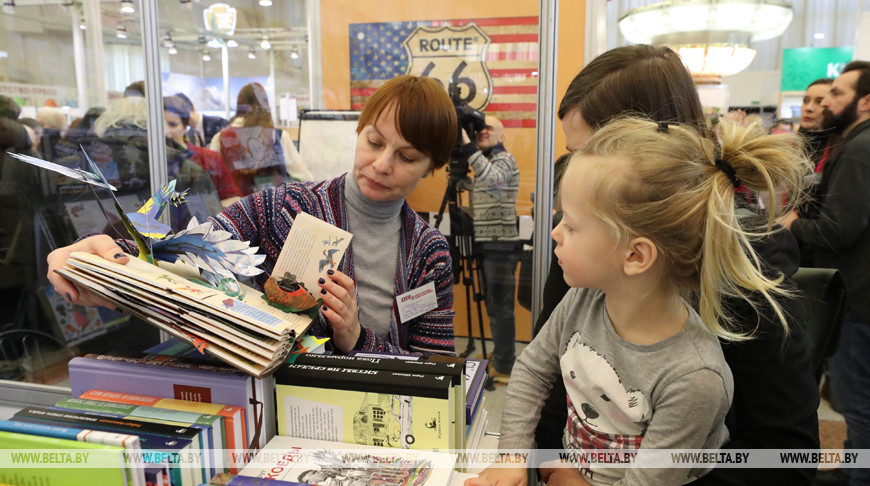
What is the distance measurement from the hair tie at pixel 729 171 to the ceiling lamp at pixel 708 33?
1.91 meters

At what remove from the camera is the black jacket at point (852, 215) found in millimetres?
2209

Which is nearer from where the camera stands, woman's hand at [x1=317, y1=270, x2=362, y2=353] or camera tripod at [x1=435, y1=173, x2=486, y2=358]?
woman's hand at [x1=317, y1=270, x2=362, y2=353]

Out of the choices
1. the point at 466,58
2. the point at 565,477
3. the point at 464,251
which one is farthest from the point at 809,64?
the point at 565,477

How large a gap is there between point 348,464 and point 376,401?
0.32 feet

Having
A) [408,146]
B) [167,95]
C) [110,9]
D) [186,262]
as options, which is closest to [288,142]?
[167,95]

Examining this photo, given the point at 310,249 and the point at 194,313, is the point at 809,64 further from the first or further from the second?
the point at 194,313

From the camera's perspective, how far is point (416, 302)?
4.62ft

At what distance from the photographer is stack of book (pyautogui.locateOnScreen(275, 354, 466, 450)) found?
2.80ft

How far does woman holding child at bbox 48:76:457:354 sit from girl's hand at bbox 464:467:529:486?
45 cm

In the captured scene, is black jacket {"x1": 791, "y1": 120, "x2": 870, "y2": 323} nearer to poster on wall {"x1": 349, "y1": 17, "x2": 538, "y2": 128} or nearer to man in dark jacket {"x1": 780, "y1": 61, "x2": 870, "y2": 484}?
man in dark jacket {"x1": 780, "y1": 61, "x2": 870, "y2": 484}

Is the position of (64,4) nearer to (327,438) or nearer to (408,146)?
(408,146)

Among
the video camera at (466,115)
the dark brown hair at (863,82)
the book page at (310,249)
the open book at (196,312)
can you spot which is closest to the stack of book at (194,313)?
the open book at (196,312)

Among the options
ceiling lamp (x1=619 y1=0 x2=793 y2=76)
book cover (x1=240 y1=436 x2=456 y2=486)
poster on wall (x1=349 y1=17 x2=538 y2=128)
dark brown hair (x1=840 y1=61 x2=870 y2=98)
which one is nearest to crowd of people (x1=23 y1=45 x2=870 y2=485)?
book cover (x1=240 y1=436 x2=456 y2=486)

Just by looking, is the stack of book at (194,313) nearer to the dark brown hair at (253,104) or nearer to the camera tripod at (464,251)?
the camera tripod at (464,251)
